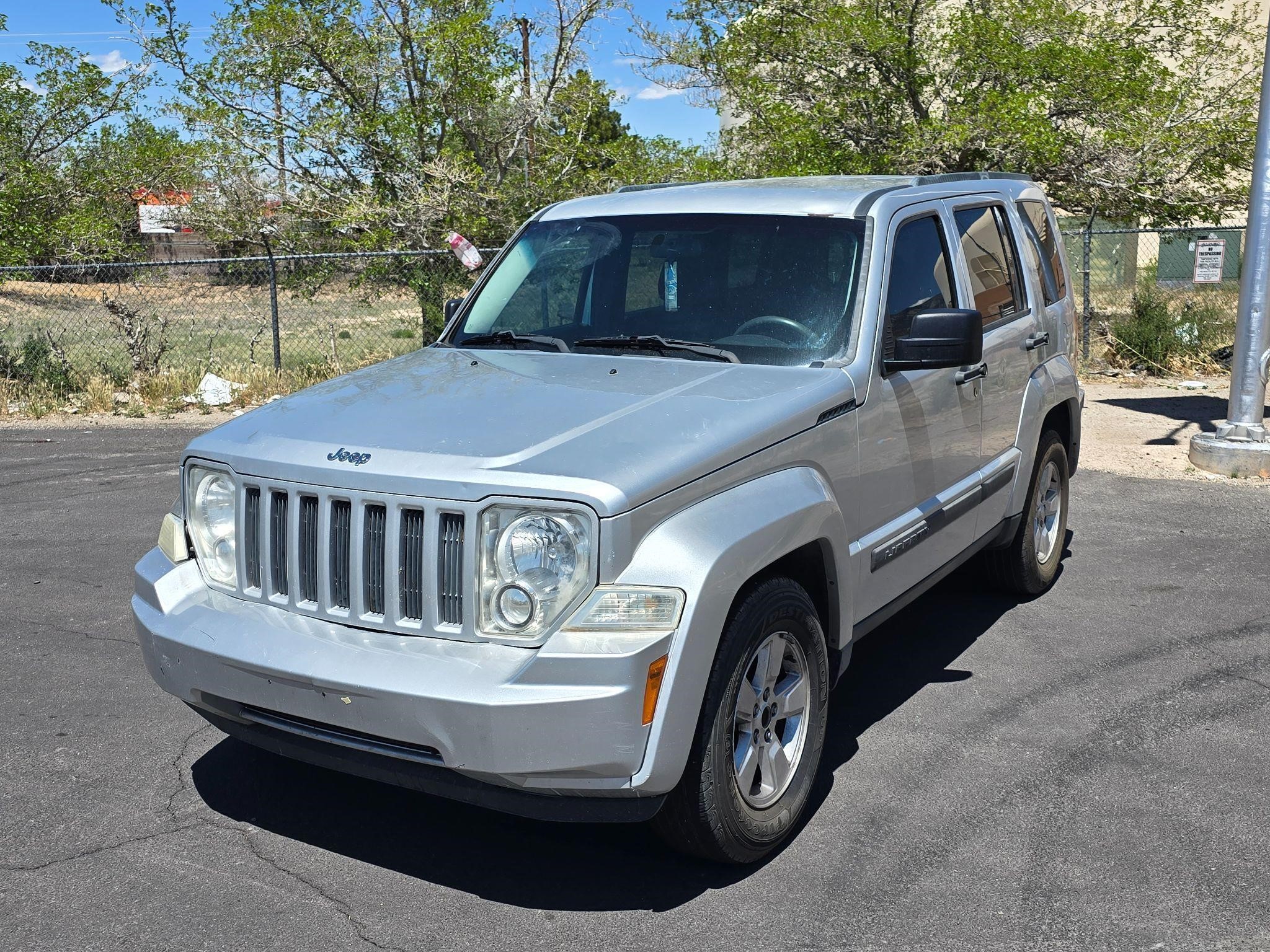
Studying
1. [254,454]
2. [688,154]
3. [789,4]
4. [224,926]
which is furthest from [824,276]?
[688,154]

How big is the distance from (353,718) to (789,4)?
13.0 meters

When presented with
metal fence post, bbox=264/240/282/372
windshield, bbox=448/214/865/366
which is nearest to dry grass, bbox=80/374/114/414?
metal fence post, bbox=264/240/282/372

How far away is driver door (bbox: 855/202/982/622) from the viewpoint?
4273 mm

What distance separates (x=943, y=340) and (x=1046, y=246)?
2636 millimetres

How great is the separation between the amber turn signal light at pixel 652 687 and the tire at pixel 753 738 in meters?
0.23

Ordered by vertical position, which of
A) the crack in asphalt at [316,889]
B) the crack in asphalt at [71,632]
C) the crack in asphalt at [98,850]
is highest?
the crack in asphalt at [71,632]

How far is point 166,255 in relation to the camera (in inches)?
1709

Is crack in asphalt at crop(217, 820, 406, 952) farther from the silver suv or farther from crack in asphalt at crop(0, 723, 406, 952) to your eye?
the silver suv

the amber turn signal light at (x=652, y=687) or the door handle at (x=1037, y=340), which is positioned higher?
the door handle at (x=1037, y=340)

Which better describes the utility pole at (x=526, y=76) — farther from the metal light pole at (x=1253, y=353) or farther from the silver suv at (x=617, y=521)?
the silver suv at (x=617, y=521)

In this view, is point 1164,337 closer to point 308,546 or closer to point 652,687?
point 652,687

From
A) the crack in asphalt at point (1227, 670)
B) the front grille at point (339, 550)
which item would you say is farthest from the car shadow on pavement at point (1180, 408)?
the front grille at point (339, 550)

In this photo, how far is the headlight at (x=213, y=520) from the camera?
373 centimetres

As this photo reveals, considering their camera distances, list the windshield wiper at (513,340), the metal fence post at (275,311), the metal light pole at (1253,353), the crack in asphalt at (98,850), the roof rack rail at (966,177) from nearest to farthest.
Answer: the crack in asphalt at (98,850) < the windshield wiper at (513,340) < the roof rack rail at (966,177) < the metal light pole at (1253,353) < the metal fence post at (275,311)
